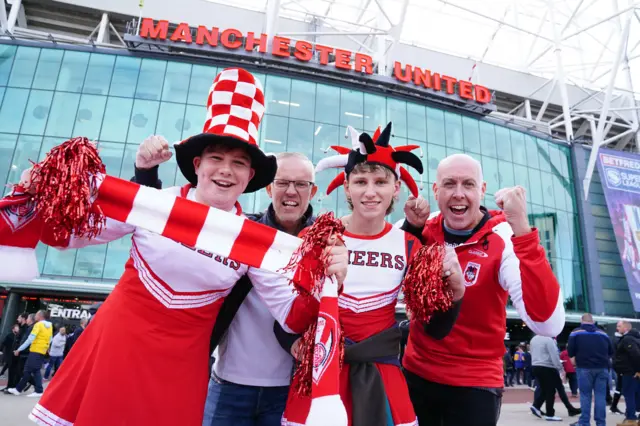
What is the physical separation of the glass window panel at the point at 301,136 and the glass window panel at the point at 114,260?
311 inches

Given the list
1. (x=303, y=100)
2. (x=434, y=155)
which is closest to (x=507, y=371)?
(x=434, y=155)

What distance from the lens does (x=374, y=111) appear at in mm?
19484

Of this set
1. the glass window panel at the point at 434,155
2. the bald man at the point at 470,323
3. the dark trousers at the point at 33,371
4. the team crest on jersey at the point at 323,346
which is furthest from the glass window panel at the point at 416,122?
the team crest on jersey at the point at 323,346

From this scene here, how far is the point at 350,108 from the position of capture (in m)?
19.1

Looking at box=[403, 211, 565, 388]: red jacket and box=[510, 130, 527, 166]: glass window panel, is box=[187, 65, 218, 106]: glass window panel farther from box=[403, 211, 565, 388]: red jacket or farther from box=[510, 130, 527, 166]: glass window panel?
box=[403, 211, 565, 388]: red jacket

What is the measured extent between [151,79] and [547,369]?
17.6 m

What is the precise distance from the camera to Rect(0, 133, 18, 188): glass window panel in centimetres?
1612

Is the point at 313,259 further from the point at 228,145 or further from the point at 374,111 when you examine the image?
the point at 374,111

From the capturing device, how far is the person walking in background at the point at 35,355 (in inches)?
310

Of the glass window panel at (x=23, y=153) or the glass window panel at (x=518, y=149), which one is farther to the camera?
Result: the glass window panel at (x=518, y=149)

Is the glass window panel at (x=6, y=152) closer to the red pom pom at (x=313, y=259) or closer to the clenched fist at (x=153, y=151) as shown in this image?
the clenched fist at (x=153, y=151)

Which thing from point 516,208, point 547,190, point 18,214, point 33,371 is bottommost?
point 33,371

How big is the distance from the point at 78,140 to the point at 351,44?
2757 centimetres

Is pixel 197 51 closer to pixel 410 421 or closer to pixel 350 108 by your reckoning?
pixel 350 108
